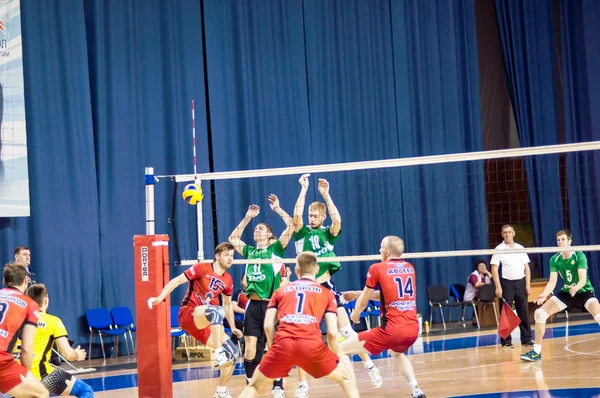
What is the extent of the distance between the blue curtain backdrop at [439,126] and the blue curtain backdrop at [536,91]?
105 centimetres

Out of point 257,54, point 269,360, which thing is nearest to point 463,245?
point 257,54

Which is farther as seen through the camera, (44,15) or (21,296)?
(44,15)

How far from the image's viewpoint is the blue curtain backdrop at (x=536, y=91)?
70.5ft

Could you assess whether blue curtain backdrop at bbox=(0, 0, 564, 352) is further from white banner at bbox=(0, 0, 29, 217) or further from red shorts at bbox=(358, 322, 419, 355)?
red shorts at bbox=(358, 322, 419, 355)

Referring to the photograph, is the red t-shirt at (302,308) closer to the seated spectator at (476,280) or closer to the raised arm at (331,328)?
the raised arm at (331,328)

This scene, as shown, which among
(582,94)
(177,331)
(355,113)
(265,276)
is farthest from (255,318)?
(582,94)

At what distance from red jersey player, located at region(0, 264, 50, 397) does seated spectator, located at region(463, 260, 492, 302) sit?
1253 centimetres

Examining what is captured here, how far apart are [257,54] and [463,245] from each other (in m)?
6.45

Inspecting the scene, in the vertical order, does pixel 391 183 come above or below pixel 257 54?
below

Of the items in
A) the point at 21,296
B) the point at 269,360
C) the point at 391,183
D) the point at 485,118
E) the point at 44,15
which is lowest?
the point at 269,360

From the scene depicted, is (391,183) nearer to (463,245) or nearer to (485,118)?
(463,245)

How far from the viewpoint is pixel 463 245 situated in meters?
20.9

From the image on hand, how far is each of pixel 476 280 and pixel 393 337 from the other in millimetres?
10177

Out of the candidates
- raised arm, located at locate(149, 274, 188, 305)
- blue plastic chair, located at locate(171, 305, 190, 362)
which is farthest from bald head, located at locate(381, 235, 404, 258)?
blue plastic chair, located at locate(171, 305, 190, 362)
